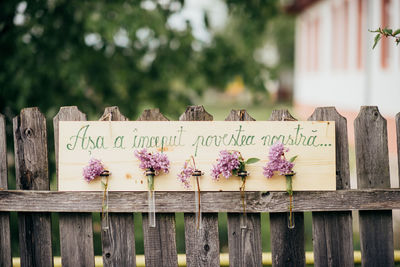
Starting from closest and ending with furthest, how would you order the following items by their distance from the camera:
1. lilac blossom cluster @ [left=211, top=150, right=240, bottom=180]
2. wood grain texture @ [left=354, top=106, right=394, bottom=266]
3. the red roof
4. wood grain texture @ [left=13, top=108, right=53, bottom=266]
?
lilac blossom cluster @ [left=211, top=150, right=240, bottom=180] < wood grain texture @ [left=354, top=106, right=394, bottom=266] < wood grain texture @ [left=13, top=108, right=53, bottom=266] < the red roof

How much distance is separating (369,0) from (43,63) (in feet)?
25.7

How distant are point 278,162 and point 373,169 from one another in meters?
0.53

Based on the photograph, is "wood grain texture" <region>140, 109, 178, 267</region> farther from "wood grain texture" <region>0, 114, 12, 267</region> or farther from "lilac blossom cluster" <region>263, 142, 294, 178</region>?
"wood grain texture" <region>0, 114, 12, 267</region>

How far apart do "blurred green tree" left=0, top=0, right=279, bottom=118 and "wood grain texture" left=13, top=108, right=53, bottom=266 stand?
1828 mm

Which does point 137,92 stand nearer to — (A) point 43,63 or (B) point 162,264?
(A) point 43,63

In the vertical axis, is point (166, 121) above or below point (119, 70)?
below

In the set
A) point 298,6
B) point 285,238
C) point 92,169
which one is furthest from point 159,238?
point 298,6

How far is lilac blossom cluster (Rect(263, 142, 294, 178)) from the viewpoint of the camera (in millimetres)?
2451

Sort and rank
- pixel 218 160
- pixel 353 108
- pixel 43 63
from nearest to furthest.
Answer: pixel 218 160
pixel 43 63
pixel 353 108

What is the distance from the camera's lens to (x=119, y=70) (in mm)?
5277

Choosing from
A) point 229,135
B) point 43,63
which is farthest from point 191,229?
point 43,63

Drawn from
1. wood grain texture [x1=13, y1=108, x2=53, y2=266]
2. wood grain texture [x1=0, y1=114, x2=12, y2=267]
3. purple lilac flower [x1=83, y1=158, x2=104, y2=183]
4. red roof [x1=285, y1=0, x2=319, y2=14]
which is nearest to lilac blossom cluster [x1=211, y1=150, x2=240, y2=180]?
purple lilac flower [x1=83, y1=158, x2=104, y2=183]

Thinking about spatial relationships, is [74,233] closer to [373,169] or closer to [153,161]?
[153,161]

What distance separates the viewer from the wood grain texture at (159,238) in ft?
8.54
